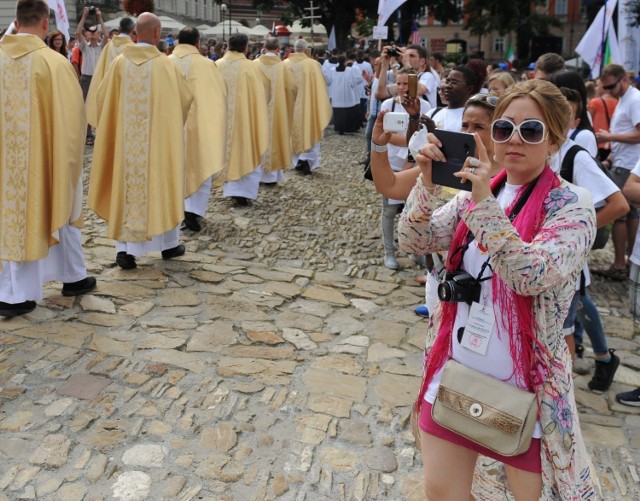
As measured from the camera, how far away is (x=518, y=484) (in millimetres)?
2119

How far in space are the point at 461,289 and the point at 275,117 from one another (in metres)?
8.30

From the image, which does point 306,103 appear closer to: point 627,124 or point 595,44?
point 595,44

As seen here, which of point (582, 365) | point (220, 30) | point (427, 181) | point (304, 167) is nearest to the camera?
point (427, 181)

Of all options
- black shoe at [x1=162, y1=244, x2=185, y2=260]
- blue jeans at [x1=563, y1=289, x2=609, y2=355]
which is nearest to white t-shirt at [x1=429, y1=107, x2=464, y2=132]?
blue jeans at [x1=563, y1=289, x2=609, y2=355]

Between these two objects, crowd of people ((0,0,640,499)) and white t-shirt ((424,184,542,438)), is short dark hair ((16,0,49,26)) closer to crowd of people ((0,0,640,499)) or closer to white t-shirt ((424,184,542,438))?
crowd of people ((0,0,640,499))

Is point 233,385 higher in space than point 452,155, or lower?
lower

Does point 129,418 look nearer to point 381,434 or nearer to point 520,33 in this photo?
point 381,434

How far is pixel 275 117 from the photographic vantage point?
33.2ft

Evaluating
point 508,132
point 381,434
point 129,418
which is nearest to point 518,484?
point 508,132

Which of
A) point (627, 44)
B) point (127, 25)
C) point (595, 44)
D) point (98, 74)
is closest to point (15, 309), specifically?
point (98, 74)

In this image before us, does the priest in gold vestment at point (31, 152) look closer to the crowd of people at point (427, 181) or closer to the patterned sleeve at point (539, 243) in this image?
the crowd of people at point (427, 181)

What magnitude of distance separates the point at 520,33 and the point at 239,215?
46850 millimetres

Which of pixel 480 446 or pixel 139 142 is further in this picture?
pixel 139 142

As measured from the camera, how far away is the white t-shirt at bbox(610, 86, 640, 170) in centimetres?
637
